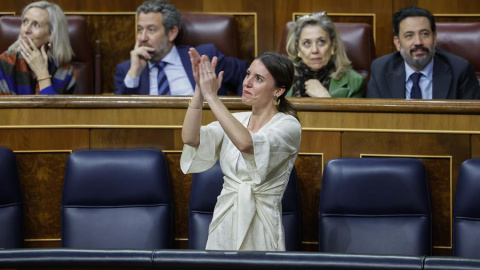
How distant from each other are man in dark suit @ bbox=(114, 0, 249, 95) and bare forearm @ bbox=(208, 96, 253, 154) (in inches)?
29.8

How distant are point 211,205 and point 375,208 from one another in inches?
11.5

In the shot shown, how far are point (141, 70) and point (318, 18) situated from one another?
0.42 m

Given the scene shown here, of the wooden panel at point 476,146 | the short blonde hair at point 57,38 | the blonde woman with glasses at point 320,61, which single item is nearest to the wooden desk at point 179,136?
the wooden panel at point 476,146

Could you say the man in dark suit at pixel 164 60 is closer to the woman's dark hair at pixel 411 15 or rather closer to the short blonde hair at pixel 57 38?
the short blonde hair at pixel 57 38

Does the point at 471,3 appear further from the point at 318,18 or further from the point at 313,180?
the point at 313,180

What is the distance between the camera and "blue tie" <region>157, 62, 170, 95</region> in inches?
78.7

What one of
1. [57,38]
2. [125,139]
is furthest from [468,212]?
[57,38]

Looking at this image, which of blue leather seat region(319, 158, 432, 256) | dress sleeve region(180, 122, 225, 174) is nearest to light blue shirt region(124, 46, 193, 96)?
blue leather seat region(319, 158, 432, 256)

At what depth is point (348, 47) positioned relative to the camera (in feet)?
6.82

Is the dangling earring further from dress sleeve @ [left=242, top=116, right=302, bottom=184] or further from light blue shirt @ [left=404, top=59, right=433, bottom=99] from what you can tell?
light blue shirt @ [left=404, top=59, right=433, bottom=99]

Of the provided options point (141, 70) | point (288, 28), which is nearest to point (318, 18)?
point (288, 28)

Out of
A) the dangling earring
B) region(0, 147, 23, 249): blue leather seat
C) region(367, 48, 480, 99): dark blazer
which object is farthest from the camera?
region(367, 48, 480, 99): dark blazer

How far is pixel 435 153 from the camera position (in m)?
1.60

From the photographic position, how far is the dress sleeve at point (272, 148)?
125 centimetres
